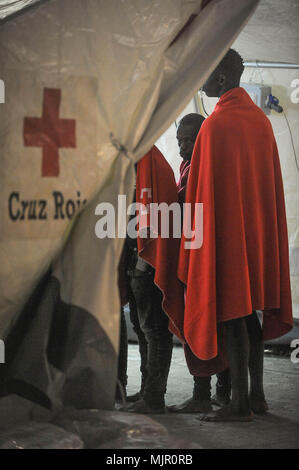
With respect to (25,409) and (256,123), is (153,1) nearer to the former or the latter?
(256,123)

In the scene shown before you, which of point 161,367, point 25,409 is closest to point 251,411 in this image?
point 161,367

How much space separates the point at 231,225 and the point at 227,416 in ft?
2.45

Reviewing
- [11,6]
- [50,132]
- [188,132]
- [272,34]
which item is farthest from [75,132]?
[272,34]

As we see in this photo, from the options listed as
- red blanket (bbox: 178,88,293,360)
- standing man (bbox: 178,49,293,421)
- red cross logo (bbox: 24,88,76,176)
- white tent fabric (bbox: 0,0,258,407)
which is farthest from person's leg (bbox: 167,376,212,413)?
red cross logo (bbox: 24,88,76,176)

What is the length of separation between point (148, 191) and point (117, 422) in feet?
3.54

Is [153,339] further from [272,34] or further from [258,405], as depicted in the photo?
[272,34]

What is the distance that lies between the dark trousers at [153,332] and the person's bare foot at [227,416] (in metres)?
0.25

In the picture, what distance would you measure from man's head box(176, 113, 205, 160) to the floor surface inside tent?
113 centimetres

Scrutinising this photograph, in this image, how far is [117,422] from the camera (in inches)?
84.7

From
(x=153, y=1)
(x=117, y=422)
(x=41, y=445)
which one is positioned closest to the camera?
(x=41, y=445)

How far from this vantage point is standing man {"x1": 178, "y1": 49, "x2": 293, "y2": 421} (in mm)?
2666

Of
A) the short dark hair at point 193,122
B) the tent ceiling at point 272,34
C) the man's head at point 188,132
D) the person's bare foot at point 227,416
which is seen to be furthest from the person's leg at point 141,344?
the tent ceiling at point 272,34

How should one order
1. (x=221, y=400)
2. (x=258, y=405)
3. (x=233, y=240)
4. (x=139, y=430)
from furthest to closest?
(x=221, y=400)
(x=258, y=405)
(x=233, y=240)
(x=139, y=430)

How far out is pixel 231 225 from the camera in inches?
106
